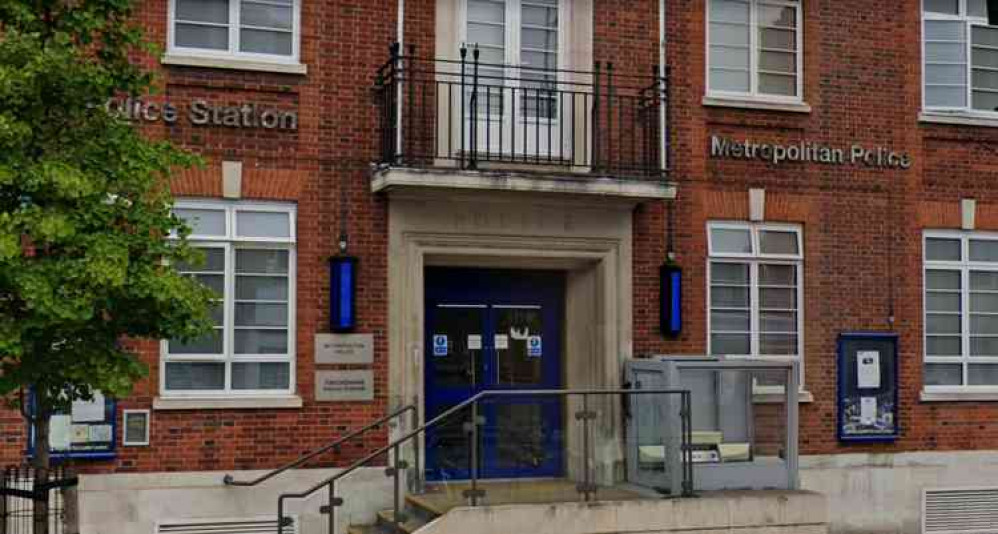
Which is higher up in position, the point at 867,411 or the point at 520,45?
the point at 520,45

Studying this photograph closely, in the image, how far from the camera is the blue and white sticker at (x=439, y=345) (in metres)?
14.4

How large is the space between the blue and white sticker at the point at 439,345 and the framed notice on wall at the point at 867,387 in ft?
15.0

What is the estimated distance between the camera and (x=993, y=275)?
15930mm

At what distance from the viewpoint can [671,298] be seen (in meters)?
14.4

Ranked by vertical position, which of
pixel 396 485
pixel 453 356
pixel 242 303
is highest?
pixel 242 303

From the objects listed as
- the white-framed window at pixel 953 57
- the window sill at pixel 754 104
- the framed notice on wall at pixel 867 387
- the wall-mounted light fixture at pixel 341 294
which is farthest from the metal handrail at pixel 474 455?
the white-framed window at pixel 953 57

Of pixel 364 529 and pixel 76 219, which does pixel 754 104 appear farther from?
pixel 76 219

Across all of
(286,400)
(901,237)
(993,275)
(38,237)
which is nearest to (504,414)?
(286,400)

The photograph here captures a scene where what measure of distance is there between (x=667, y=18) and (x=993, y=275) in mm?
5086

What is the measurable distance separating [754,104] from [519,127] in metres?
2.82

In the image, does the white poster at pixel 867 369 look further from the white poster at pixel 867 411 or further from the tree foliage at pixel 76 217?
the tree foliage at pixel 76 217

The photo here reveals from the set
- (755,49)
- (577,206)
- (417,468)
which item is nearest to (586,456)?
(417,468)

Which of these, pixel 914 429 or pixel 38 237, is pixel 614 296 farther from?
A: pixel 38 237

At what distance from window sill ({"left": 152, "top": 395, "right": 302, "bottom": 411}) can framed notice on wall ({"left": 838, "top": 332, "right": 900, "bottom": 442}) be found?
6.26 meters
